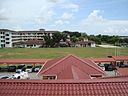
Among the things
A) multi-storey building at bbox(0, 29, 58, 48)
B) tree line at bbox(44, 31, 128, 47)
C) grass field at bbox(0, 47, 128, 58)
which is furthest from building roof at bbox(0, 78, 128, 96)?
multi-storey building at bbox(0, 29, 58, 48)

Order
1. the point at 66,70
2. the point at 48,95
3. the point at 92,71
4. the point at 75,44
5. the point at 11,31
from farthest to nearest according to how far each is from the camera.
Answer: the point at 11,31 < the point at 75,44 < the point at 92,71 < the point at 66,70 < the point at 48,95

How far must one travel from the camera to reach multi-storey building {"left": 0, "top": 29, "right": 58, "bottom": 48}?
94.1 meters

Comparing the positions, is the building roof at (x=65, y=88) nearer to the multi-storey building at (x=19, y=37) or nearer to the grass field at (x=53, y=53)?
→ the grass field at (x=53, y=53)

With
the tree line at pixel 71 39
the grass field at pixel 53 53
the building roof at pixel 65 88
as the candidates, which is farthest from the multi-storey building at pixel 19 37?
the building roof at pixel 65 88

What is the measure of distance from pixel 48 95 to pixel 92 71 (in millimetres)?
15497

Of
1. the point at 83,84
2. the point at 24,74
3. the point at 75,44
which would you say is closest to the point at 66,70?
the point at 24,74

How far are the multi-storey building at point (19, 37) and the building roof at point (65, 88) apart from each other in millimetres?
87201

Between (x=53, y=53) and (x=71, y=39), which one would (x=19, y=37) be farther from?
(x=53, y=53)

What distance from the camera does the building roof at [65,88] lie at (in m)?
4.95

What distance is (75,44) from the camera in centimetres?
9331

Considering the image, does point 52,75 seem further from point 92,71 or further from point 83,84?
point 83,84

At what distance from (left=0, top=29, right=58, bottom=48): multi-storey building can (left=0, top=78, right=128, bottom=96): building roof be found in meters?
87.2

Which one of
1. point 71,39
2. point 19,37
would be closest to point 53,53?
point 71,39

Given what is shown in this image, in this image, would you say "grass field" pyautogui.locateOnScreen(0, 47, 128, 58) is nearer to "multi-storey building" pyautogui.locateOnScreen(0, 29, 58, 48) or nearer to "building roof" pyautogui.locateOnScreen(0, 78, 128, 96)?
"multi-storey building" pyautogui.locateOnScreen(0, 29, 58, 48)
